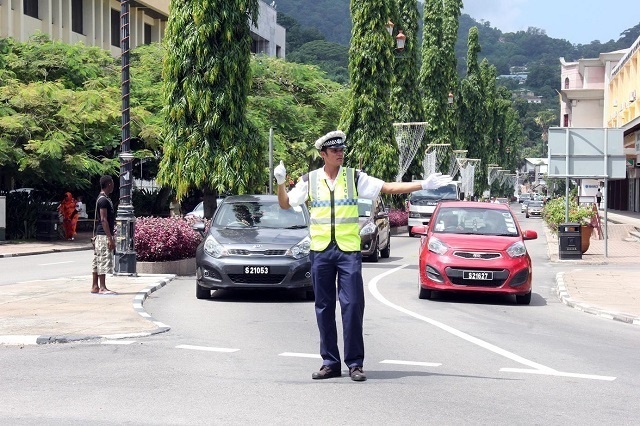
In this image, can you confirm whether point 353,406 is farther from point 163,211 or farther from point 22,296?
point 163,211

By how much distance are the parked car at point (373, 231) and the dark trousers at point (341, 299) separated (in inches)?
565

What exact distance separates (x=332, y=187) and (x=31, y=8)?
42.0 m

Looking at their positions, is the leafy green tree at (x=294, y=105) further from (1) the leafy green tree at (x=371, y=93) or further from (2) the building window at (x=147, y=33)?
(2) the building window at (x=147, y=33)

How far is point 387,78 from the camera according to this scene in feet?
159

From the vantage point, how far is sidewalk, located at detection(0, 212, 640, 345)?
11.4 m

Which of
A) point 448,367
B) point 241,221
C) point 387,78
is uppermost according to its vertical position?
point 387,78

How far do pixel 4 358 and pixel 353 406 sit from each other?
4.01m

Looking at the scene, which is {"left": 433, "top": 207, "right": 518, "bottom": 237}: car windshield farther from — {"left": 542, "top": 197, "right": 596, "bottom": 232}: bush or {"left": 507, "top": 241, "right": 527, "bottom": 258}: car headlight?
{"left": 542, "top": 197, "right": 596, "bottom": 232}: bush

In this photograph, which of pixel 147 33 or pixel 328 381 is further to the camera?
pixel 147 33

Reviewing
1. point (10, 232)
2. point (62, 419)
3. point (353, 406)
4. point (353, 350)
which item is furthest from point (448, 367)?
point (10, 232)

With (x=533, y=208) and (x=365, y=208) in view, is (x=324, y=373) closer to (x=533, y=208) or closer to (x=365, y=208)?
(x=365, y=208)

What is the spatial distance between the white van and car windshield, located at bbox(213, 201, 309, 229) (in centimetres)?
2397

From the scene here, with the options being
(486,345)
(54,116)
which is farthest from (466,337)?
(54,116)

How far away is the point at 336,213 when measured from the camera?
859 centimetres
